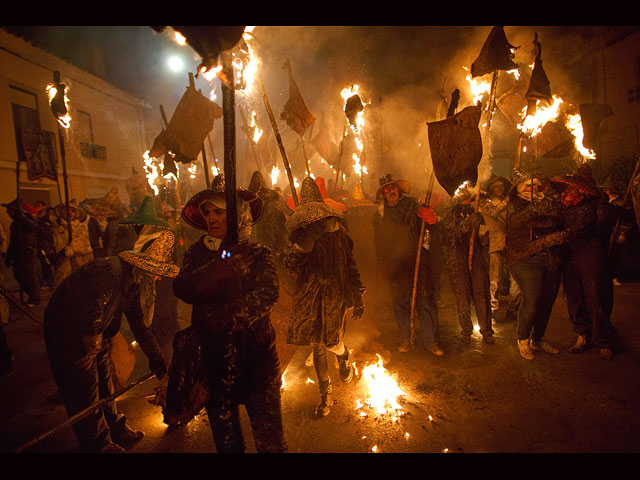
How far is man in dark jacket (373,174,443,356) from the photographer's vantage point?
16.4ft

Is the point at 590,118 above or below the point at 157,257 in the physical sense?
above

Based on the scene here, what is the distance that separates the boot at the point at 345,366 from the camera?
418 centimetres

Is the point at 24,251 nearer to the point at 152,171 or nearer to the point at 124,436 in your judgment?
the point at 124,436

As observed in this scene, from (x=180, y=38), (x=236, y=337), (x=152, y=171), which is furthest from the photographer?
(x=152, y=171)

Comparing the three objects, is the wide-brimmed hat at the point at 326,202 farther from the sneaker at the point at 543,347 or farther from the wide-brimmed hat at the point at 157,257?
the sneaker at the point at 543,347

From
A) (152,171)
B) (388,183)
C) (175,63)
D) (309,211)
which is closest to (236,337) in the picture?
(309,211)

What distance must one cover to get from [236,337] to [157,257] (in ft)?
5.06

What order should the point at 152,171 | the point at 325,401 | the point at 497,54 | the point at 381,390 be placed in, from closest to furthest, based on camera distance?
the point at 325,401, the point at 381,390, the point at 497,54, the point at 152,171

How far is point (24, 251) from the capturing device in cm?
855

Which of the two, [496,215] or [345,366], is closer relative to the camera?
[345,366]

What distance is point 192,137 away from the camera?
4.99 m

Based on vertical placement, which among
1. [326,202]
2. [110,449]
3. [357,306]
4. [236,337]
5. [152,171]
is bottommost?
[110,449]

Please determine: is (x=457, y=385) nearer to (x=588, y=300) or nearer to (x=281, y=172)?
(x=588, y=300)
